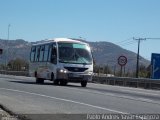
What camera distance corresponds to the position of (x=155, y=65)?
4441cm

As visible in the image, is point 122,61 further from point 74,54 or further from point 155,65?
point 74,54

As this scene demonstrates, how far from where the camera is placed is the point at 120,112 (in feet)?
55.7

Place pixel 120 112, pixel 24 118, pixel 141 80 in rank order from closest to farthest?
pixel 24 118, pixel 120 112, pixel 141 80

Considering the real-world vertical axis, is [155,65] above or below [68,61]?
above

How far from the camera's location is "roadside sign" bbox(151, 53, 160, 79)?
44.3 meters

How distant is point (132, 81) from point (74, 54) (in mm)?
11584

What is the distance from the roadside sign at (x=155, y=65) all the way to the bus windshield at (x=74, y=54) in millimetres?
10214

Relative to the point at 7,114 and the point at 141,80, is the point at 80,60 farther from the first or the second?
the point at 7,114

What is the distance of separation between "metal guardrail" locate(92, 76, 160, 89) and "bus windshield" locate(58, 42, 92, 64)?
28.2 feet

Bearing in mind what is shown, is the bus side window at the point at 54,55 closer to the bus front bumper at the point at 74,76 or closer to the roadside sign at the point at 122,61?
the bus front bumper at the point at 74,76

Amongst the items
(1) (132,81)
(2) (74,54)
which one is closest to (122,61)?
(1) (132,81)

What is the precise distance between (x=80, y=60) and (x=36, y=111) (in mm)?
18570

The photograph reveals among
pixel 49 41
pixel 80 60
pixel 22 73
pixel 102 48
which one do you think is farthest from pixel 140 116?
pixel 102 48

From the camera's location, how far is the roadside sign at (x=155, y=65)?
4431cm
